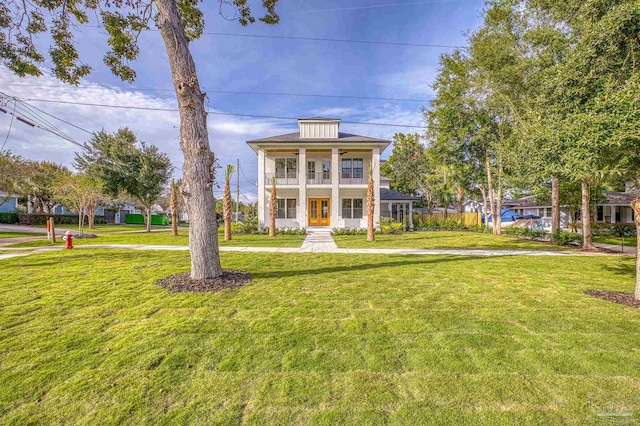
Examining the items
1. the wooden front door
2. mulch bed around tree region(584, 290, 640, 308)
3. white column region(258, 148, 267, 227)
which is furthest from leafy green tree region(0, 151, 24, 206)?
mulch bed around tree region(584, 290, 640, 308)

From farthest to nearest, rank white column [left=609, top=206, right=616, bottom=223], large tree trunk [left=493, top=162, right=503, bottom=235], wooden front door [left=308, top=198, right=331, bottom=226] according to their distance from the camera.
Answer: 1. white column [left=609, top=206, right=616, bottom=223]
2. wooden front door [left=308, top=198, right=331, bottom=226]
3. large tree trunk [left=493, top=162, right=503, bottom=235]

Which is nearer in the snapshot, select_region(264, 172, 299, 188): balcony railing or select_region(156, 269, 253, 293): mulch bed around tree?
select_region(156, 269, 253, 293): mulch bed around tree

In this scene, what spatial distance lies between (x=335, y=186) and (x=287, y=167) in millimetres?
4443

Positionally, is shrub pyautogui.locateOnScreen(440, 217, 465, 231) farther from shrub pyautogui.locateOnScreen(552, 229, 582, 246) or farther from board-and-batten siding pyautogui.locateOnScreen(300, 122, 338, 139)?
board-and-batten siding pyautogui.locateOnScreen(300, 122, 338, 139)

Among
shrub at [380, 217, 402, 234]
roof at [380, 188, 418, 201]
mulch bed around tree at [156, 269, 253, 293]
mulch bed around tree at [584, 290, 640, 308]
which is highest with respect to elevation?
roof at [380, 188, 418, 201]

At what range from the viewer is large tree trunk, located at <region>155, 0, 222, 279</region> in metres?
5.81

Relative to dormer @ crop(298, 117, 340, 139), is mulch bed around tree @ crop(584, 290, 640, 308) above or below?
below

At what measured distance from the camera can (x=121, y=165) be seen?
2300cm

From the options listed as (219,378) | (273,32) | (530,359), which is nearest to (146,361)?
(219,378)

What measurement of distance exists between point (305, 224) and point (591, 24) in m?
16.8

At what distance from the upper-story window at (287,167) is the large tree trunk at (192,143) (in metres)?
15.7

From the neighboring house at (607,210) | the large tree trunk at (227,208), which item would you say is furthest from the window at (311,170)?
the neighboring house at (607,210)

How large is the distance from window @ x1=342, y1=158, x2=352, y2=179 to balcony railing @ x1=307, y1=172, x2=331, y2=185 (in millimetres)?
1176

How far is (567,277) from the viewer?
6.88m
